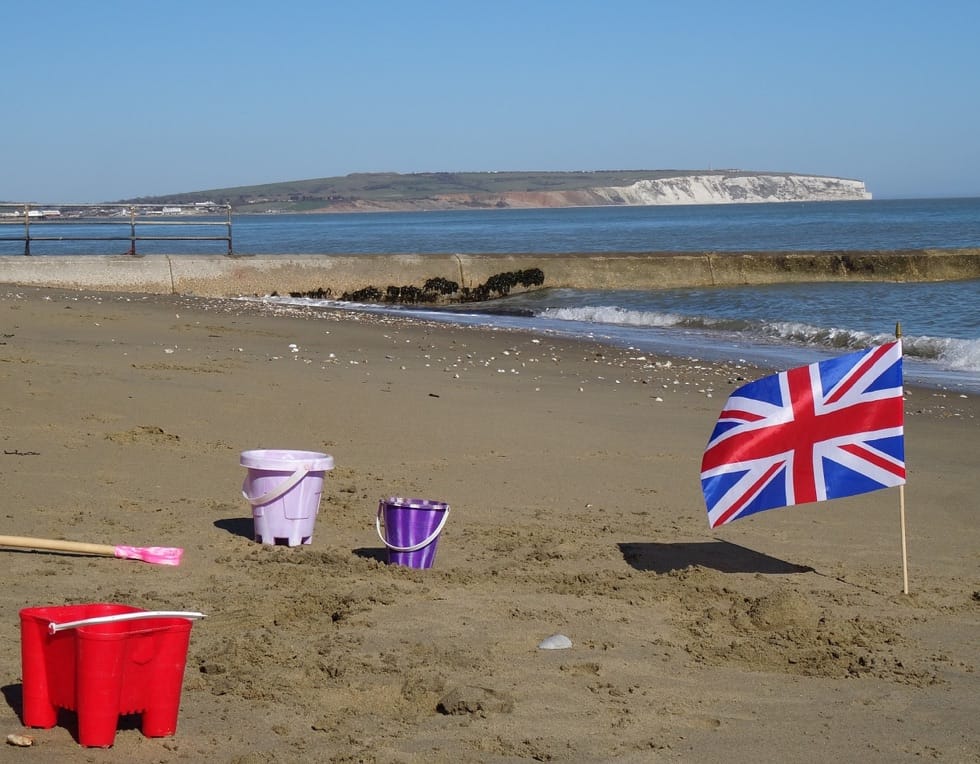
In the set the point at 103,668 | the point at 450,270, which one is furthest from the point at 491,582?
the point at 450,270

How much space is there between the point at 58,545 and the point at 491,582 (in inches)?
70.0

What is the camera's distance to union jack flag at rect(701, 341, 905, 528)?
222 inches

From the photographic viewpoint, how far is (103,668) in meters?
3.32

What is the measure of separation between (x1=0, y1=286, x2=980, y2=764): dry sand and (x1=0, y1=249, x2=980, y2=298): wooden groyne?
11.6m

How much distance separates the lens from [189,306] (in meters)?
17.7

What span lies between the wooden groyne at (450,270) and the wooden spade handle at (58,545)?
1663 centimetres

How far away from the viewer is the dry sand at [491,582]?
146 inches

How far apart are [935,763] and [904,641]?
3.80 ft

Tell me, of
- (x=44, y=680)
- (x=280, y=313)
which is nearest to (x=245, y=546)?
(x=44, y=680)

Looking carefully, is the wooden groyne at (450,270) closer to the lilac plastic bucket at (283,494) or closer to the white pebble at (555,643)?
the lilac plastic bucket at (283,494)

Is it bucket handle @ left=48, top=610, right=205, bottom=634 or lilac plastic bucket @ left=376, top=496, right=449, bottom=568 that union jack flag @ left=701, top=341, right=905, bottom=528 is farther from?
bucket handle @ left=48, top=610, right=205, bottom=634

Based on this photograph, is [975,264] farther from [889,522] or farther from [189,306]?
[889,522]

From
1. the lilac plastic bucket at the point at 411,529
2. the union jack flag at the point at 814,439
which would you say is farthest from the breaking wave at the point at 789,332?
the lilac plastic bucket at the point at 411,529

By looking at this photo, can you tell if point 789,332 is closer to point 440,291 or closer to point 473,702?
point 440,291
